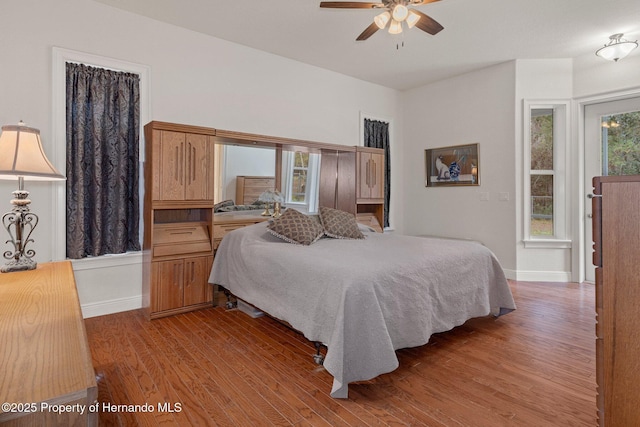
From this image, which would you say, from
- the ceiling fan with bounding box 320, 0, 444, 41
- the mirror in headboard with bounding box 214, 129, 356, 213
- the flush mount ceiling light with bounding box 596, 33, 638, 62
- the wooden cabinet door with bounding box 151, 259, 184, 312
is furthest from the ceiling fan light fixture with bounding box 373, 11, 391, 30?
the flush mount ceiling light with bounding box 596, 33, 638, 62

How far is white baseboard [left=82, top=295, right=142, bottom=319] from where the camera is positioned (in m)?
3.13

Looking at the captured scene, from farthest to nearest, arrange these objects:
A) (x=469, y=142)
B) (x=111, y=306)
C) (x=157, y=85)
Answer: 1. (x=469, y=142)
2. (x=157, y=85)
3. (x=111, y=306)

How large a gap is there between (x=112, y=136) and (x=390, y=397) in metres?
3.14

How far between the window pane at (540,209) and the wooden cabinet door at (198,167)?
13.4 ft

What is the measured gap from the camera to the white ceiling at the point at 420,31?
318cm

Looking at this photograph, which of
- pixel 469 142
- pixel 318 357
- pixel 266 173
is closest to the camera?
pixel 318 357

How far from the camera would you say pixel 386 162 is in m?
5.61

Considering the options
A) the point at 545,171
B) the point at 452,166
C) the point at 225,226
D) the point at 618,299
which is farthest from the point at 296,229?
the point at 545,171

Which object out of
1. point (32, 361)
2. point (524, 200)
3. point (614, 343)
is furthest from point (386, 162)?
point (32, 361)

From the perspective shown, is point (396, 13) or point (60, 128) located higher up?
point (396, 13)

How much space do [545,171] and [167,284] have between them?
4.75m

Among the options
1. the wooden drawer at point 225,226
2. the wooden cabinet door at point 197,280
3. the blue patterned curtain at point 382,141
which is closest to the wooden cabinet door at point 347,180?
the blue patterned curtain at point 382,141

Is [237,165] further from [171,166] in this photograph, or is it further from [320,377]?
[320,377]

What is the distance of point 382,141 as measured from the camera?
5578mm
